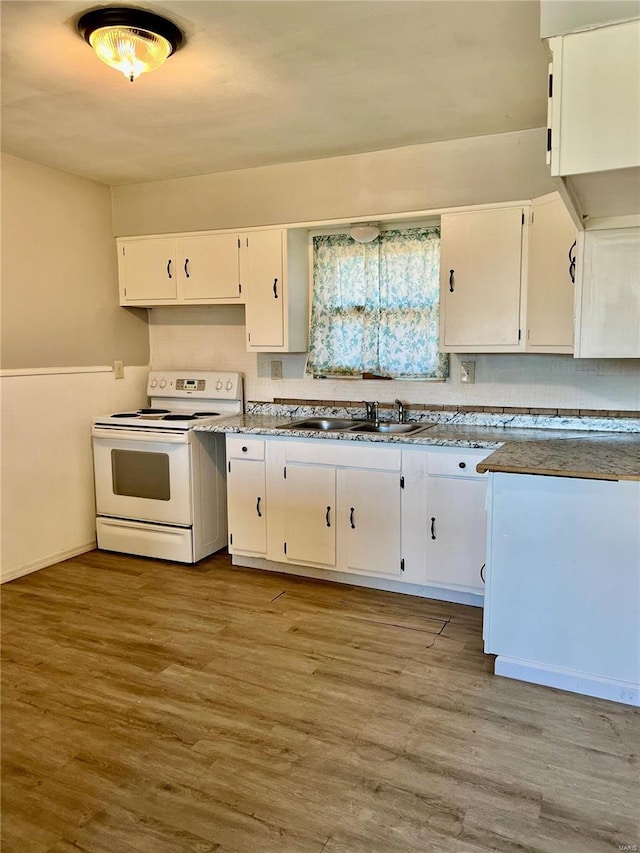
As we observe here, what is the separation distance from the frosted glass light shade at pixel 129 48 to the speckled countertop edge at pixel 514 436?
1.86 metres

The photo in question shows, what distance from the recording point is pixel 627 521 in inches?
85.9

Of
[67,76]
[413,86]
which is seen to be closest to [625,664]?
[413,86]

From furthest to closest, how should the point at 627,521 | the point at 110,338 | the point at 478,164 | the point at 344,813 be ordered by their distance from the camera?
the point at 110,338, the point at 478,164, the point at 627,521, the point at 344,813

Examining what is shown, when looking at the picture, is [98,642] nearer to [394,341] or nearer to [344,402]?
[344,402]

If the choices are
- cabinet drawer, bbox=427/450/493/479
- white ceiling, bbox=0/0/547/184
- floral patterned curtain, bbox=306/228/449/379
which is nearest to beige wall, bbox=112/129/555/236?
A: white ceiling, bbox=0/0/547/184

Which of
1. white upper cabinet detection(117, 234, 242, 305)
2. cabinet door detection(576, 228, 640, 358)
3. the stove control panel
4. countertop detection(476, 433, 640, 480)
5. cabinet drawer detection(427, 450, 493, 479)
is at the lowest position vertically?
cabinet drawer detection(427, 450, 493, 479)

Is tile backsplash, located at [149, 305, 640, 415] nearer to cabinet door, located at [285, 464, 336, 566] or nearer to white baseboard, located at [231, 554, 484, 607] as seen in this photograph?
cabinet door, located at [285, 464, 336, 566]

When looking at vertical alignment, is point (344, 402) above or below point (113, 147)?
below

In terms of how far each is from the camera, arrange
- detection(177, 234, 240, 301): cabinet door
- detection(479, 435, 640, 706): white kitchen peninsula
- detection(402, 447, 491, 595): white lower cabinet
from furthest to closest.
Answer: detection(177, 234, 240, 301): cabinet door, detection(402, 447, 491, 595): white lower cabinet, detection(479, 435, 640, 706): white kitchen peninsula

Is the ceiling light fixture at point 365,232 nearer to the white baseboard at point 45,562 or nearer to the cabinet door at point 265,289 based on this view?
the cabinet door at point 265,289

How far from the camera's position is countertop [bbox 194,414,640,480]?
7.48 feet

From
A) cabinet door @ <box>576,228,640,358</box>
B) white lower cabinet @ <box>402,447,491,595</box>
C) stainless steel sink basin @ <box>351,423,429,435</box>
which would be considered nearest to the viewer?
cabinet door @ <box>576,228,640,358</box>

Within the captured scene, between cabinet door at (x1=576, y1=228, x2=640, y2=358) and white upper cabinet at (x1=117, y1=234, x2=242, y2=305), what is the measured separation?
2.06 m

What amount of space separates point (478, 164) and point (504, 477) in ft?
5.79
